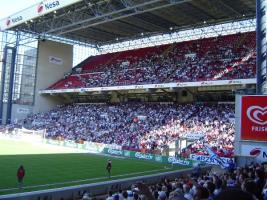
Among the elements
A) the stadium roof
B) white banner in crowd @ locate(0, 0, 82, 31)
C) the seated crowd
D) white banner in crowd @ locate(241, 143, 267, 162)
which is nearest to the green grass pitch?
white banner in crowd @ locate(241, 143, 267, 162)

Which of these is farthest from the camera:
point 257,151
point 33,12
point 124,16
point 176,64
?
point 33,12

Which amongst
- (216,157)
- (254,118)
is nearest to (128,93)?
(216,157)

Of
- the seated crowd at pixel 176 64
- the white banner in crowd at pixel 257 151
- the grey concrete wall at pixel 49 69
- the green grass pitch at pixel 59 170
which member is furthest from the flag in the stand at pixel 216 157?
the grey concrete wall at pixel 49 69

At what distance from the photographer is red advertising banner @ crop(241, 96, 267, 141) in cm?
2083

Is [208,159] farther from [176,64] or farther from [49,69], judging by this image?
[49,69]

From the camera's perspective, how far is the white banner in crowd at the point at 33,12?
46263mm

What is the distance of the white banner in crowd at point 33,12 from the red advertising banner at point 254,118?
28280mm

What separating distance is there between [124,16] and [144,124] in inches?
504

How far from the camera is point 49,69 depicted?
64.5 meters

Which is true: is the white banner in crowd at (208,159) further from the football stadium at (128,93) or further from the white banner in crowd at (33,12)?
the white banner in crowd at (33,12)

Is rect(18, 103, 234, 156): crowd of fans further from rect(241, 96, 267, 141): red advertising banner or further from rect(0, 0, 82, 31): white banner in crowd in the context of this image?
rect(0, 0, 82, 31): white banner in crowd

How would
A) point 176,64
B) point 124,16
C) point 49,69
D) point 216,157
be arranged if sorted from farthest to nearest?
point 49,69 < point 176,64 < point 124,16 < point 216,157

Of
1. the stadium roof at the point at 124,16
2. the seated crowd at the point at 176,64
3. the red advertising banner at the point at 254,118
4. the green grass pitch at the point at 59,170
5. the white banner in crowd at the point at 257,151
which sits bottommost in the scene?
the green grass pitch at the point at 59,170

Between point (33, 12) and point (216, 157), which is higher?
point (33, 12)
